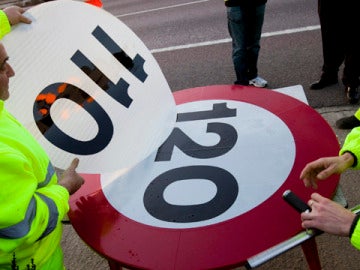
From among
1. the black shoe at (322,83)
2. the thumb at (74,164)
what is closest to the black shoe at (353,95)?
the black shoe at (322,83)

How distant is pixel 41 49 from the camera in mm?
1851

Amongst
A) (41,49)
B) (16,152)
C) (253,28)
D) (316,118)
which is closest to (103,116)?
(41,49)

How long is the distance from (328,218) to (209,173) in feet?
2.43

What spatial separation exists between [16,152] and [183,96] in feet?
5.76

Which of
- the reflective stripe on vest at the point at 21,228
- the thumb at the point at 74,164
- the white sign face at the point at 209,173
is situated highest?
the reflective stripe on vest at the point at 21,228

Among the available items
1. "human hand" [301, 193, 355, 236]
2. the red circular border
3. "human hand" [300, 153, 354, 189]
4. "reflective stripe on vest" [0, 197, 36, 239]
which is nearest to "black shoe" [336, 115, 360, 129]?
the red circular border

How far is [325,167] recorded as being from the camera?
69.2 inches

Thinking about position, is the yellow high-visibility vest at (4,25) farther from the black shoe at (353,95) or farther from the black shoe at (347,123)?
the black shoe at (353,95)

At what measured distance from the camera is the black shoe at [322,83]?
4.19 m

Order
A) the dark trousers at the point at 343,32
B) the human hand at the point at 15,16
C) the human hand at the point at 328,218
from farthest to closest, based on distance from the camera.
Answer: the dark trousers at the point at 343,32
the human hand at the point at 15,16
the human hand at the point at 328,218

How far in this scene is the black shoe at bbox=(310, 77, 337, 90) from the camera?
4.19 meters

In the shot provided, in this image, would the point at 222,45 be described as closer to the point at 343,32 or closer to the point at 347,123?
the point at 343,32

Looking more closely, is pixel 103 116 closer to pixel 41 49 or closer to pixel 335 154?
pixel 41 49

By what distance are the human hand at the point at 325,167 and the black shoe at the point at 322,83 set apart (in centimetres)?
260
